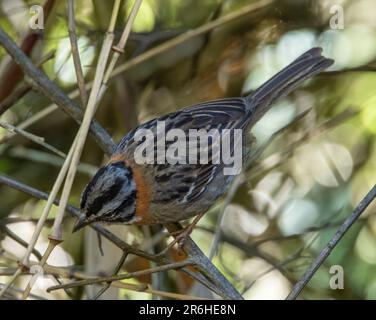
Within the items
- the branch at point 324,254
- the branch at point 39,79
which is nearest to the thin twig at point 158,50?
the branch at point 39,79

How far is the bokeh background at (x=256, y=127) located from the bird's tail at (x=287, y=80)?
22 cm

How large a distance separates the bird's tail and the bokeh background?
0.72 feet

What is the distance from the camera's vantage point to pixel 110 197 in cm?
383

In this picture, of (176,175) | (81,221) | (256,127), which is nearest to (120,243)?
(81,221)

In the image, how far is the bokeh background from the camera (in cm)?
503

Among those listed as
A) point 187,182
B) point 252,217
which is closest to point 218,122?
point 187,182

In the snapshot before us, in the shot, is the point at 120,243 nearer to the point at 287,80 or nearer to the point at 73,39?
the point at 73,39

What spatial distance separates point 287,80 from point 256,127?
678 millimetres

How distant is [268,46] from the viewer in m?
5.60

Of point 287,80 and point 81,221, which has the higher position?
point 287,80

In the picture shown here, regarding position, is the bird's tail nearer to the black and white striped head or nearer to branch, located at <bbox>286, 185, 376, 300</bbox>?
the black and white striped head

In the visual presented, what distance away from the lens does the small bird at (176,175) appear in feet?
12.6

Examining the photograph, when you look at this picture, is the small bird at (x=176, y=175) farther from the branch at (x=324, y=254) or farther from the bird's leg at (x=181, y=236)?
the branch at (x=324, y=254)
